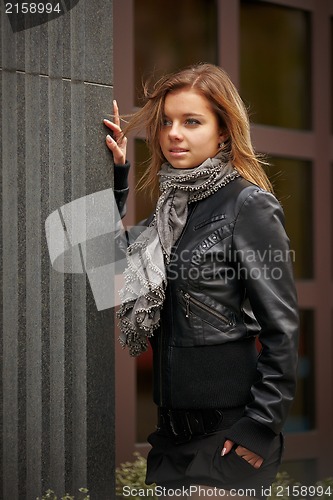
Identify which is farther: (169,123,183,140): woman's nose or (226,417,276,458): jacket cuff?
(169,123,183,140): woman's nose

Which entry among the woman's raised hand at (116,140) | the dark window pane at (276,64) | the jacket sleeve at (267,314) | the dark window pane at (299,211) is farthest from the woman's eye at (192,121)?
the dark window pane at (299,211)

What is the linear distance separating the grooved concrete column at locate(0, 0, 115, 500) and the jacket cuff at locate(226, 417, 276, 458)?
798 millimetres

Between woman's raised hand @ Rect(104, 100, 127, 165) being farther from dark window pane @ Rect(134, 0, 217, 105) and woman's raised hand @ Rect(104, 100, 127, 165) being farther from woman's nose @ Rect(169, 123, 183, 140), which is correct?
dark window pane @ Rect(134, 0, 217, 105)

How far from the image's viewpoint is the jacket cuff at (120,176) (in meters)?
3.46

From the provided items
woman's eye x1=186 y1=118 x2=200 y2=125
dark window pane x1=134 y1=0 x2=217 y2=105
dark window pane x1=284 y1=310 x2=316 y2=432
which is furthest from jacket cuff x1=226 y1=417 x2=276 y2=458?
dark window pane x1=284 y1=310 x2=316 y2=432

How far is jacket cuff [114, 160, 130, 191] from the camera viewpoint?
3.46 meters

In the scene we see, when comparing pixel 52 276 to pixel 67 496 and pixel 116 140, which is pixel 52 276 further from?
pixel 67 496

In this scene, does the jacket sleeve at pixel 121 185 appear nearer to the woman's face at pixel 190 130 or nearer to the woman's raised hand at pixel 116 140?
the woman's raised hand at pixel 116 140

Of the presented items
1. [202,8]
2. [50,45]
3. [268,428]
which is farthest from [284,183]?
[268,428]

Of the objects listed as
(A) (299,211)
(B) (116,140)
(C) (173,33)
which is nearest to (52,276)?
(B) (116,140)

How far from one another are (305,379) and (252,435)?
11.0ft

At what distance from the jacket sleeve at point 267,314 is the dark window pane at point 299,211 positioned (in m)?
3.10

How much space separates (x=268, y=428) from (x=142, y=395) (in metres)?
2.39

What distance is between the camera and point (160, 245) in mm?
2906
